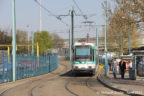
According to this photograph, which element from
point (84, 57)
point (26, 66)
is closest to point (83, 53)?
point (84, 57)

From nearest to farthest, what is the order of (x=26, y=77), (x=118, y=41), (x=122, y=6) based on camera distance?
(x=122, y=6), (x=26, y=77), (x=118, y=41)

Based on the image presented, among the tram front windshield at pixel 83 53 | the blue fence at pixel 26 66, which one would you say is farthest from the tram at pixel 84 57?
the blue fence at pixel 26 66

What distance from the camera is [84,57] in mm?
25047

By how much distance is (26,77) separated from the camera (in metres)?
26.1

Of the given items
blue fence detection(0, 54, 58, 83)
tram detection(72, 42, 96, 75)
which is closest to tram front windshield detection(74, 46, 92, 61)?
tram detection(72, 42, 96, 75)

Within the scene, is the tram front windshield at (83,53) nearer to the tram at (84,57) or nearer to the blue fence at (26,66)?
the tram at (84,57)

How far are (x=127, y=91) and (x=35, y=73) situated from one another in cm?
1697

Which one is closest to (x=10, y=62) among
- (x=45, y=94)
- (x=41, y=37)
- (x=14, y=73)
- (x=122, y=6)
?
(x=14, y=73)

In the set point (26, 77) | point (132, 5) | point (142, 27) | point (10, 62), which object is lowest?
point (26, 77)

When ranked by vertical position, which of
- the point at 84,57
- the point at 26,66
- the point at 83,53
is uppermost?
the point at 83,53

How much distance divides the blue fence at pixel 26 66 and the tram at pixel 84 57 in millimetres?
4687

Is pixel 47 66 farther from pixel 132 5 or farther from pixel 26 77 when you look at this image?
pixel 132 5

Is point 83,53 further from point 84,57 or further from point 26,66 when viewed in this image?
point 26,66

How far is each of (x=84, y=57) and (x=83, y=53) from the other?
391 mm
